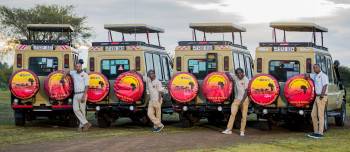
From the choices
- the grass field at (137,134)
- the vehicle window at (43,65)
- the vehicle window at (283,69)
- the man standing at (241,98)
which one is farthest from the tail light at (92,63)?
the vehicle window at (283,69)

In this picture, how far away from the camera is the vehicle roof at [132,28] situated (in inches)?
870

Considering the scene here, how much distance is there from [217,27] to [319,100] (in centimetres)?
506

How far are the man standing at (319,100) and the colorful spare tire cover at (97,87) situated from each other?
5.55m

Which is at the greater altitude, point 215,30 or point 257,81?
point 215,30

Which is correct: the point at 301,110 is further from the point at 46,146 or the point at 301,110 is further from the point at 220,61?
the point at 46,146

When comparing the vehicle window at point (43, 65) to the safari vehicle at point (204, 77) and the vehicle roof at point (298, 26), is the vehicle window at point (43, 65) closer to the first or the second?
the safari vehicle at point (204, 77)

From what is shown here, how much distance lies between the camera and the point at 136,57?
20797mm

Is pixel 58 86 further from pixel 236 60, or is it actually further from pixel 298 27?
pixel 298 27

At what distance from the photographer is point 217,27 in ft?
72.9

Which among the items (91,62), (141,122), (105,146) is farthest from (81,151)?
(141,122)

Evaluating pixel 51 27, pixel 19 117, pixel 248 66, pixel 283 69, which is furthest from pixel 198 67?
pixel 19 117

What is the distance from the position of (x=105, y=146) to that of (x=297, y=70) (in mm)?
6311

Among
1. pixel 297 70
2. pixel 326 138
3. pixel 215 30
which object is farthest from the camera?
pixel 215 30

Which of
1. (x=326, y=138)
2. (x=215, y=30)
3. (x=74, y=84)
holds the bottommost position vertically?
(x=326, y=138)
